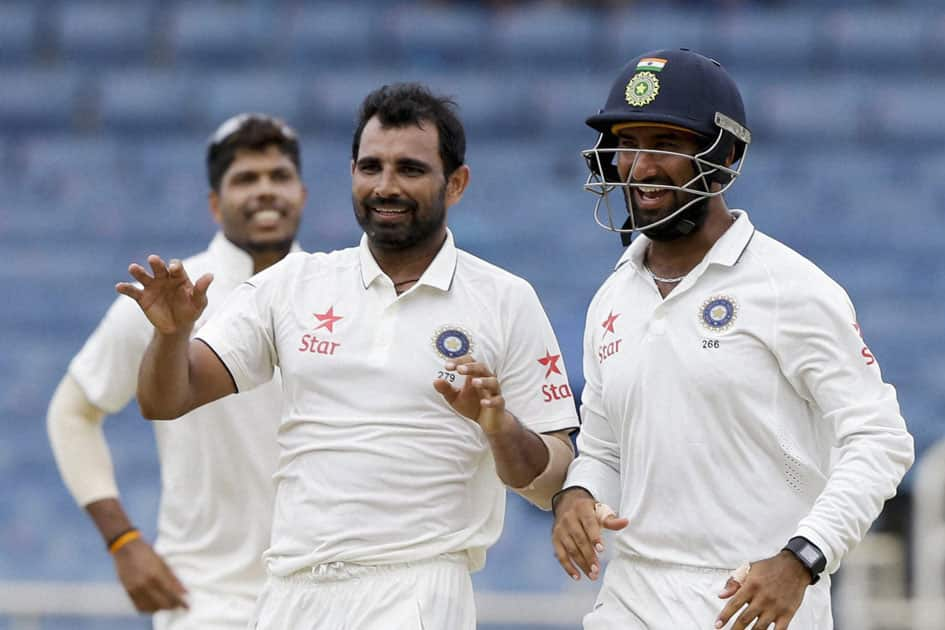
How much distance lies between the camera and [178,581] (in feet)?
16.5

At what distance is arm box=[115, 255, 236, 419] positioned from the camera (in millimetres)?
3672

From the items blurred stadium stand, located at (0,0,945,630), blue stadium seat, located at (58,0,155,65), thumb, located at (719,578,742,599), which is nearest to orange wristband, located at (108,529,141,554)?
thumb, located at (719,578,742,599)

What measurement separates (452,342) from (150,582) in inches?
61.0

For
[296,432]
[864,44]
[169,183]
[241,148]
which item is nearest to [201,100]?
[169,183]

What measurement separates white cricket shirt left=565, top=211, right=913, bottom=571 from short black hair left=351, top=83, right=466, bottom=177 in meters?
0.59

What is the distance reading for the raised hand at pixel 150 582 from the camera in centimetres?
502

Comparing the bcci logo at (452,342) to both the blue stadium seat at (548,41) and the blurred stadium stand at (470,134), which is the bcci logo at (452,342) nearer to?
the blurred stadium stand at (470,134)

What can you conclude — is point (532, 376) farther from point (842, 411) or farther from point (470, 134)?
point (470, 134)

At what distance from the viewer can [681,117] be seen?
3789 mm

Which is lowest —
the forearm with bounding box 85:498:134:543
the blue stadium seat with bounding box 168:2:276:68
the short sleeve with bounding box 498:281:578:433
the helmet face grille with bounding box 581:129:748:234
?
the forearm with bounding box 85:498:134:543

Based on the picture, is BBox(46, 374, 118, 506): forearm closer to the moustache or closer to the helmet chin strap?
the moustache

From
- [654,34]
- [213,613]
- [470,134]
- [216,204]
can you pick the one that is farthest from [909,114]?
[213,613]

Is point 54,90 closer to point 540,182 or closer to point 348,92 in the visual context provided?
point 348,92

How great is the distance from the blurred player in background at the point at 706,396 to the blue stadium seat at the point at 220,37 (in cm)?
955
